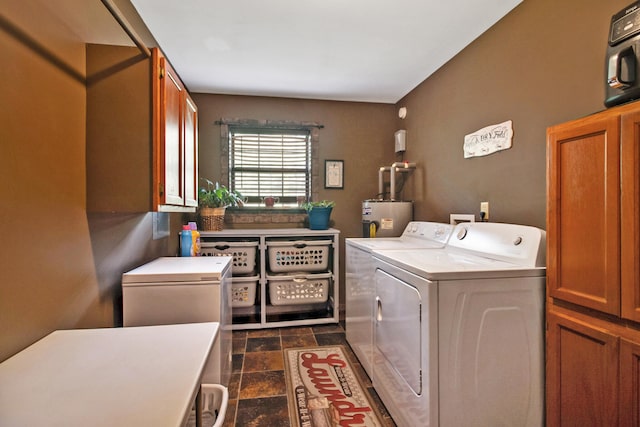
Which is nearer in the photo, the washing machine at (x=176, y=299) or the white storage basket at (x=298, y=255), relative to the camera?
the washing machine at (x=176, y=299)

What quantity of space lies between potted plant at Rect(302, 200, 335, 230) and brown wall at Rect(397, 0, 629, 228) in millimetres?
1026

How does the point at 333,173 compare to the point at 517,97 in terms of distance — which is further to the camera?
the point at 333,173

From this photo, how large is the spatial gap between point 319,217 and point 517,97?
195 cm

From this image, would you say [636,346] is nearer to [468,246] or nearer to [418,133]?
[468,246]

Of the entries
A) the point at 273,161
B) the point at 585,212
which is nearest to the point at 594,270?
the point at 585,212

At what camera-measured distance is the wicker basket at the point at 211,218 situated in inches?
117

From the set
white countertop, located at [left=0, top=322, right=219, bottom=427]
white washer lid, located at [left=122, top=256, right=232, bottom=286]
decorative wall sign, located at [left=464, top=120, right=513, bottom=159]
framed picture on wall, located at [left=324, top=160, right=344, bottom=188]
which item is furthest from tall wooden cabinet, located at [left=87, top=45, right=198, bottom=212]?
framed picture on wall, located at [left=324, top=160, right=344, bottom=188]

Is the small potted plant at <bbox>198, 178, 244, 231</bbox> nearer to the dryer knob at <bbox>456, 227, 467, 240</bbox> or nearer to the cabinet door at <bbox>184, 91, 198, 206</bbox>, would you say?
the cabinet door at <bbox>184, 91, 198, 206</bbox>

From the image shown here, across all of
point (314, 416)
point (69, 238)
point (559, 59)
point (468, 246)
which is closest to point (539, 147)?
point (559, 59)

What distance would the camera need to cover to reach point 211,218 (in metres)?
3.00

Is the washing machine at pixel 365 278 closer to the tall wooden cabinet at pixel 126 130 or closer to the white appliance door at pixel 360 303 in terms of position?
the white appliance door at pixel 360 303

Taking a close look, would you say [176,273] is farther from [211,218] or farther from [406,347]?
[211,218]

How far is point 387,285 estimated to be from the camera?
179 centimetres

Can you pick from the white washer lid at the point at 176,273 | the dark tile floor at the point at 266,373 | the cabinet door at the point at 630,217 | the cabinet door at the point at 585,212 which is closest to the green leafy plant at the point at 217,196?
the white washer lid at the point at 176,273
